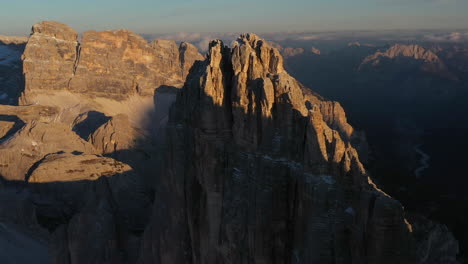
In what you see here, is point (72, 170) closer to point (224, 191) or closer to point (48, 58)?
point (224, 191)

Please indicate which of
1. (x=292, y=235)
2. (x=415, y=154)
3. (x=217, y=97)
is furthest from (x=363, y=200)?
(x=415, y=154)

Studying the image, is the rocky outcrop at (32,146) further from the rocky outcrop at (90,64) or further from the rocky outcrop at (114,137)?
the rocky outcrop at (90,64)

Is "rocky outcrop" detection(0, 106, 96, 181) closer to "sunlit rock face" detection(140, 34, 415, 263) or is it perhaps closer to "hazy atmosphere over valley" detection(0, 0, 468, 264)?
"hazy atmosphere over valley" detection(0, 0, 468, 264)

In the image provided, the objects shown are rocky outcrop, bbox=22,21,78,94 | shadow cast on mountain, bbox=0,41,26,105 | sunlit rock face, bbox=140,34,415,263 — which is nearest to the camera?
sunlit rock face, bbox=140,34,415,263

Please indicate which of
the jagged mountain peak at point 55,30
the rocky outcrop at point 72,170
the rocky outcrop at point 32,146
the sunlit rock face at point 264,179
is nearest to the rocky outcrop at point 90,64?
the jagged mountain peak at point 55,30

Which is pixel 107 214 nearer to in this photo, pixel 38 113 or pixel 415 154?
pixel 38 113

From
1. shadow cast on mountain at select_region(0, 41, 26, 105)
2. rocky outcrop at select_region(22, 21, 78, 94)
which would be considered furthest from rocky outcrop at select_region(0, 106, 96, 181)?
shadow cast on mountain at select_region(0, 41, 26, 105)
